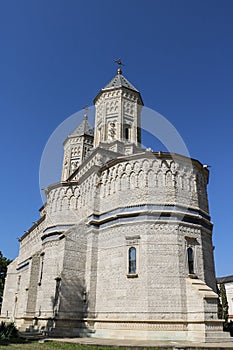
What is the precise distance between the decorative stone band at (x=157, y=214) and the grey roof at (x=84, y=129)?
17.4 m

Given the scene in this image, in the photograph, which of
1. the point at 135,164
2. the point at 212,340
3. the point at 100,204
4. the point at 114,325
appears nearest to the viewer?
the point at 212,340

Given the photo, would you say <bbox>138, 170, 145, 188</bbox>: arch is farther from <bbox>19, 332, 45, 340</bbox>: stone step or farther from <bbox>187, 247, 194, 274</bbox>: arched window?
<bbox>19, 332, 45, 340</bbox>: stone step

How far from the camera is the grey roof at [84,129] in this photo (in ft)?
111

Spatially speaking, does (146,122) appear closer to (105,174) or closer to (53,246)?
(105,174)

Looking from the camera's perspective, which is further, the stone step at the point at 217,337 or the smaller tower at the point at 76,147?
the smaller tower at the point at 76,147

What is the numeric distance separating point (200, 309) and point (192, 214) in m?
4.94

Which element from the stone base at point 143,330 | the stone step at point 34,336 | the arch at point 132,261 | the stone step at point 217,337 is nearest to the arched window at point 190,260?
the stone base at point 143,330

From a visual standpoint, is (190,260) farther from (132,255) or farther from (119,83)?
(119,83)

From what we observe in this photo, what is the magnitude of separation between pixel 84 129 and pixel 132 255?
67.3ft

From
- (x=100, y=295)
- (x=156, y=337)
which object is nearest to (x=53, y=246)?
(x=100, y=295)

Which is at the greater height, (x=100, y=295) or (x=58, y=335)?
(x=100, y=295)

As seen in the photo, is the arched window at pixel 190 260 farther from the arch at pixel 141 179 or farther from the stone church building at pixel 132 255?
the arch at pixel 141 179

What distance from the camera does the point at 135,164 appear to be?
18109 millimetres

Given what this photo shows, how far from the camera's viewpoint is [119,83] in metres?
26.7
